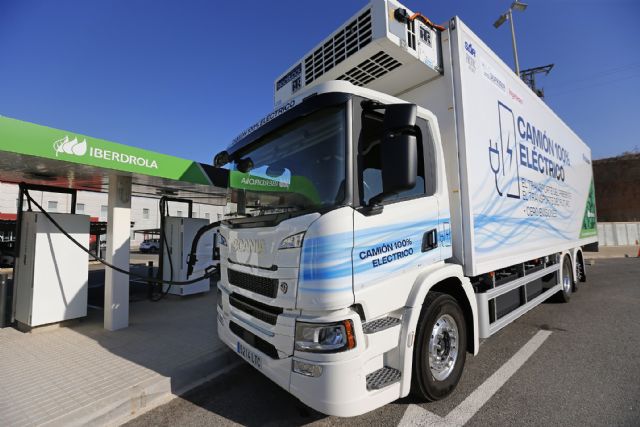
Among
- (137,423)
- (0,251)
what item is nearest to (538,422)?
(137,423)

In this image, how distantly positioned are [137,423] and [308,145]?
2.80 metres

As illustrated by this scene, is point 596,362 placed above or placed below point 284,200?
below

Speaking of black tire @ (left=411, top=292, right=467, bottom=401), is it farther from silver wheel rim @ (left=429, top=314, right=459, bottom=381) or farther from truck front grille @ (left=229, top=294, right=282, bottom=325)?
truck front grille @ (left=229, top=294, right=282, bottom=325)

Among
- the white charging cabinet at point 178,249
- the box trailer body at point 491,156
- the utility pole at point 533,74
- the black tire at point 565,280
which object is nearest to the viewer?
the box trailer body at point 491,156

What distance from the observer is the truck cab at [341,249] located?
2.18m

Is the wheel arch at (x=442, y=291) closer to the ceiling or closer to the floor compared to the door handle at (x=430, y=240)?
closer to the floor

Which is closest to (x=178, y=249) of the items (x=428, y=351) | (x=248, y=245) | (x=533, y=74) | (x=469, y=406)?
(x=248, y=245)

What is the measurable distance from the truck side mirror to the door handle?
817 millimetres

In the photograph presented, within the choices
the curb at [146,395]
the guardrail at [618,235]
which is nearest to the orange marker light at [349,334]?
the curb at [146,395]

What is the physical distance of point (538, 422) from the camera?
101 inches

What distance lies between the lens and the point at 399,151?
7.18ft

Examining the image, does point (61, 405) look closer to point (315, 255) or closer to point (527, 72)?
point (315, 255)

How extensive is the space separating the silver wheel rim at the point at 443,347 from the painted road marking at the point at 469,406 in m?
0.28

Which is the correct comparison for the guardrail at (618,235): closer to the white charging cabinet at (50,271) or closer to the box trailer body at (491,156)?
the box trailer body at (491,156)
